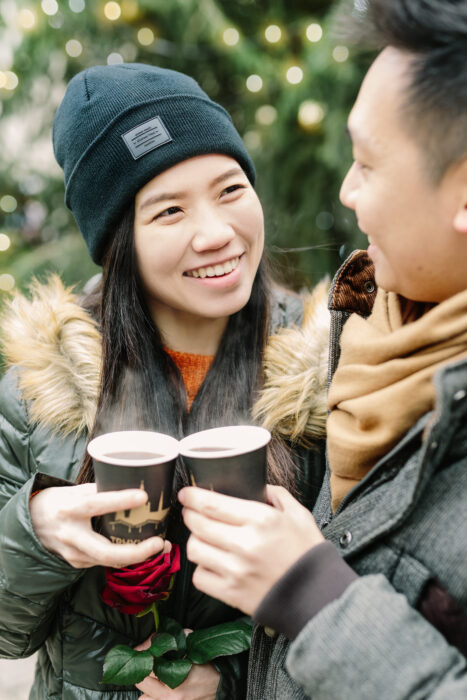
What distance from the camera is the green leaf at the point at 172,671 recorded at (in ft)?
4.41

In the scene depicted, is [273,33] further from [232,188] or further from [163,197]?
[163,197]

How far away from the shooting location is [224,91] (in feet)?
10.8

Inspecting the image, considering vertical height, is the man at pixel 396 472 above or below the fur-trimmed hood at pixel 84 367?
above

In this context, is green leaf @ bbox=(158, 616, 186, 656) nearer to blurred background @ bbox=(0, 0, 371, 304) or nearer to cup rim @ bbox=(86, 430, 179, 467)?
cup rim @ bbox=(86, 430, 179, 467)

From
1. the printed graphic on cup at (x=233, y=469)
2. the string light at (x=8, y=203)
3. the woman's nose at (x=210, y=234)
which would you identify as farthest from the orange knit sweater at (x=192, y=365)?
the string light at (x=8, y=203)

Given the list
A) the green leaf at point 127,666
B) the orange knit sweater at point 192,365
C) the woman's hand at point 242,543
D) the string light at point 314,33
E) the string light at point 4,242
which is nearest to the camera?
the woman's hand at point 242,543

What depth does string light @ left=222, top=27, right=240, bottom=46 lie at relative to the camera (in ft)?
8.86

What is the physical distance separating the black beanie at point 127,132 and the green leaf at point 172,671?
3.79 feet

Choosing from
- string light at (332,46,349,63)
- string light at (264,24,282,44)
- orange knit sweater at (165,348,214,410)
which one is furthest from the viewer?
string light at (264,24,282,44)

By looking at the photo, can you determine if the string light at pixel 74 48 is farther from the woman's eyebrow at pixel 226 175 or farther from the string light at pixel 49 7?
the woman's eyebrow at pixel 226 175

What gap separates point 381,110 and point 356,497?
0.71 m

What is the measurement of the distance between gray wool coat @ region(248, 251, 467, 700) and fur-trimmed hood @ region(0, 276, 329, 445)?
20.9 inches

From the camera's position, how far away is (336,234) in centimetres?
319

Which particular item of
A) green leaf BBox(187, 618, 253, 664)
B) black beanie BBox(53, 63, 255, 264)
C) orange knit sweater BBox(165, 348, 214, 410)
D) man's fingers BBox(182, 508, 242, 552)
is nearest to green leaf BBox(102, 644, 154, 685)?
green leaf BBox(187, 618, 253, 664)
